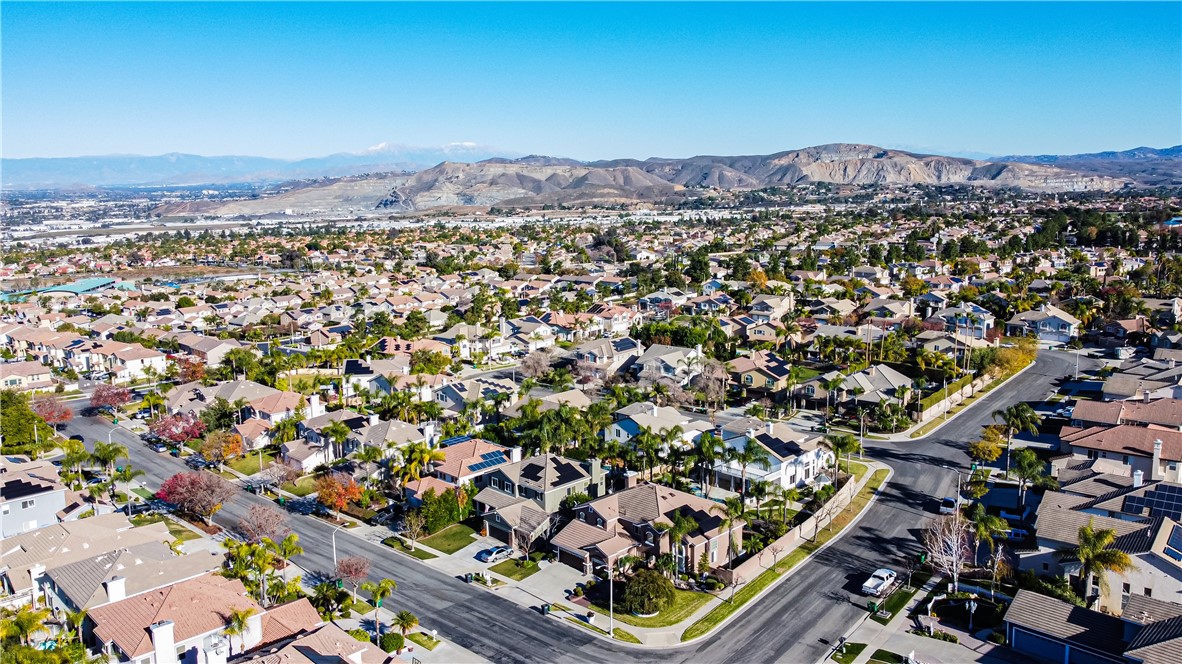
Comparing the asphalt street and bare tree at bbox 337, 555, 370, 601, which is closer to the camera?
the asphalt street

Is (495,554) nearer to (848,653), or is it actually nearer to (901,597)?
(848,653)

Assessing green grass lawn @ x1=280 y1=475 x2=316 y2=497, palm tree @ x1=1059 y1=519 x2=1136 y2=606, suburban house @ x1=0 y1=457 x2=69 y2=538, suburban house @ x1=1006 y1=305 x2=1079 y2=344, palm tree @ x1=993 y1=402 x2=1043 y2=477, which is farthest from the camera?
suburban house @ x1=1006 y1=305 x2=1079 y2=344

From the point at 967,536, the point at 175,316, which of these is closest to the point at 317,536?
the point at 967,536

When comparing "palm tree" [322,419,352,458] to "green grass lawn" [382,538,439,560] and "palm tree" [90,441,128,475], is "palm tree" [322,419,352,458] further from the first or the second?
"palm tree" [90,441,128,475]

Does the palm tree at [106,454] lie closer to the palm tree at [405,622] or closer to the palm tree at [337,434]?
the palm tree at [337,434]

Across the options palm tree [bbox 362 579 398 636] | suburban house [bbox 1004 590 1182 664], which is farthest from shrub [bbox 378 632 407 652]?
suburban house [bbox 1004 590 1182 664]

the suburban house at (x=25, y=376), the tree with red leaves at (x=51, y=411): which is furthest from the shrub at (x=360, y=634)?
the suburban house at (x=25, y=376)

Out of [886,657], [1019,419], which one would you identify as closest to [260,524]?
[886,657]
